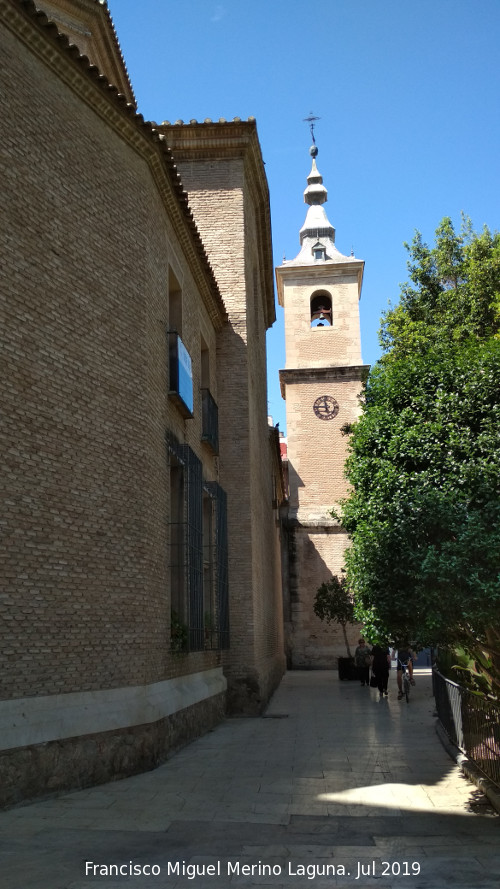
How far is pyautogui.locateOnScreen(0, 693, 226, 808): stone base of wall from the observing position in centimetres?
736

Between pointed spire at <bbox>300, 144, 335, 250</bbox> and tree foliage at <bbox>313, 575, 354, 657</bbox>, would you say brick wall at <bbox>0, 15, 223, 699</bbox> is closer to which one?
tree foliage at <bbox>313, 575, 354, 657</bbox>

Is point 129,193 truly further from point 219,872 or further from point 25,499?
point 219,872

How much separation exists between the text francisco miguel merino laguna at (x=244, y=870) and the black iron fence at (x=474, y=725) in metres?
2.52

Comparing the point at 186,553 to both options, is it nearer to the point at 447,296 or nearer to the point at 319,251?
the point at 447,296

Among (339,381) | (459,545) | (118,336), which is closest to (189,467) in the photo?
(118,336)

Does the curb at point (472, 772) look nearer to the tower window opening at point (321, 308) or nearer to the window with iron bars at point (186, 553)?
the window with iron bars at point (186, 553)

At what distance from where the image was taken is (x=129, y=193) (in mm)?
10828

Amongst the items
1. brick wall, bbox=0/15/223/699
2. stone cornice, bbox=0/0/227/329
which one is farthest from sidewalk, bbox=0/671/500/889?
stone cornice, bbox=0/0/227/329

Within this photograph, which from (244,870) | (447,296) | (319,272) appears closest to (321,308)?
Answer: (319,272)

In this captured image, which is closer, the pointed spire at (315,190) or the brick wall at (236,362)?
the brick wall at (236,362)

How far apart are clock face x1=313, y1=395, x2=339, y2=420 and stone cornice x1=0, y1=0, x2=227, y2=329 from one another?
68.9 ft

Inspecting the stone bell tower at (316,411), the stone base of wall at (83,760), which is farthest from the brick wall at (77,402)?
the stone bell tower at (316,411)

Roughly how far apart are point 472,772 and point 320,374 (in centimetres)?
2739

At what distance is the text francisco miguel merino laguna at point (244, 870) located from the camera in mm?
5613
